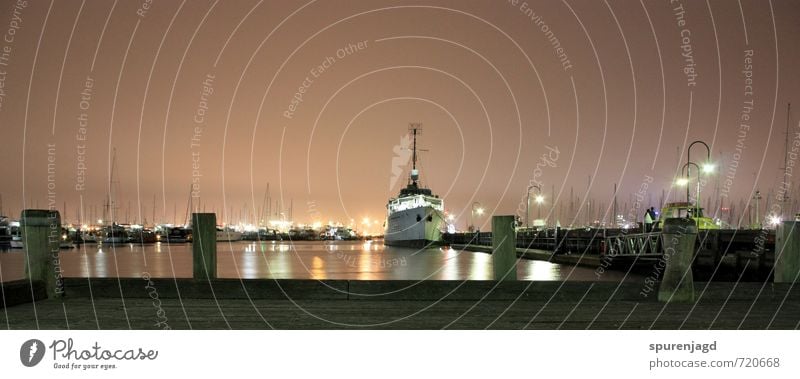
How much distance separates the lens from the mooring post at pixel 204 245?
9984mm

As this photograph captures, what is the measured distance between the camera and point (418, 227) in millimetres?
93875

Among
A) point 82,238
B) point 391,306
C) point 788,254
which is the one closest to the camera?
point 391,306

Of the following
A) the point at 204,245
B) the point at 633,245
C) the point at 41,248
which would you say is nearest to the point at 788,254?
the point at 204,245

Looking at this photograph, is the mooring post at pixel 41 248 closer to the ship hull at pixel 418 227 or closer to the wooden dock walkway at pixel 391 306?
the wooden dock walkway at pixel 391 306

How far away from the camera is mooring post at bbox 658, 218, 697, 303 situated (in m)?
9.08

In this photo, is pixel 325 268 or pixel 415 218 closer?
pixel 325 268

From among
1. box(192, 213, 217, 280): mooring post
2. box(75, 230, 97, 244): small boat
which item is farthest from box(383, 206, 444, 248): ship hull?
box(192, 213, 217, 280): mooring post

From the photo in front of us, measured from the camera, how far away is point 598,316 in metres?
8.05

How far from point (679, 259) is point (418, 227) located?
279 ft

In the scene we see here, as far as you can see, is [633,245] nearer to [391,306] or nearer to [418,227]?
[391,306]
